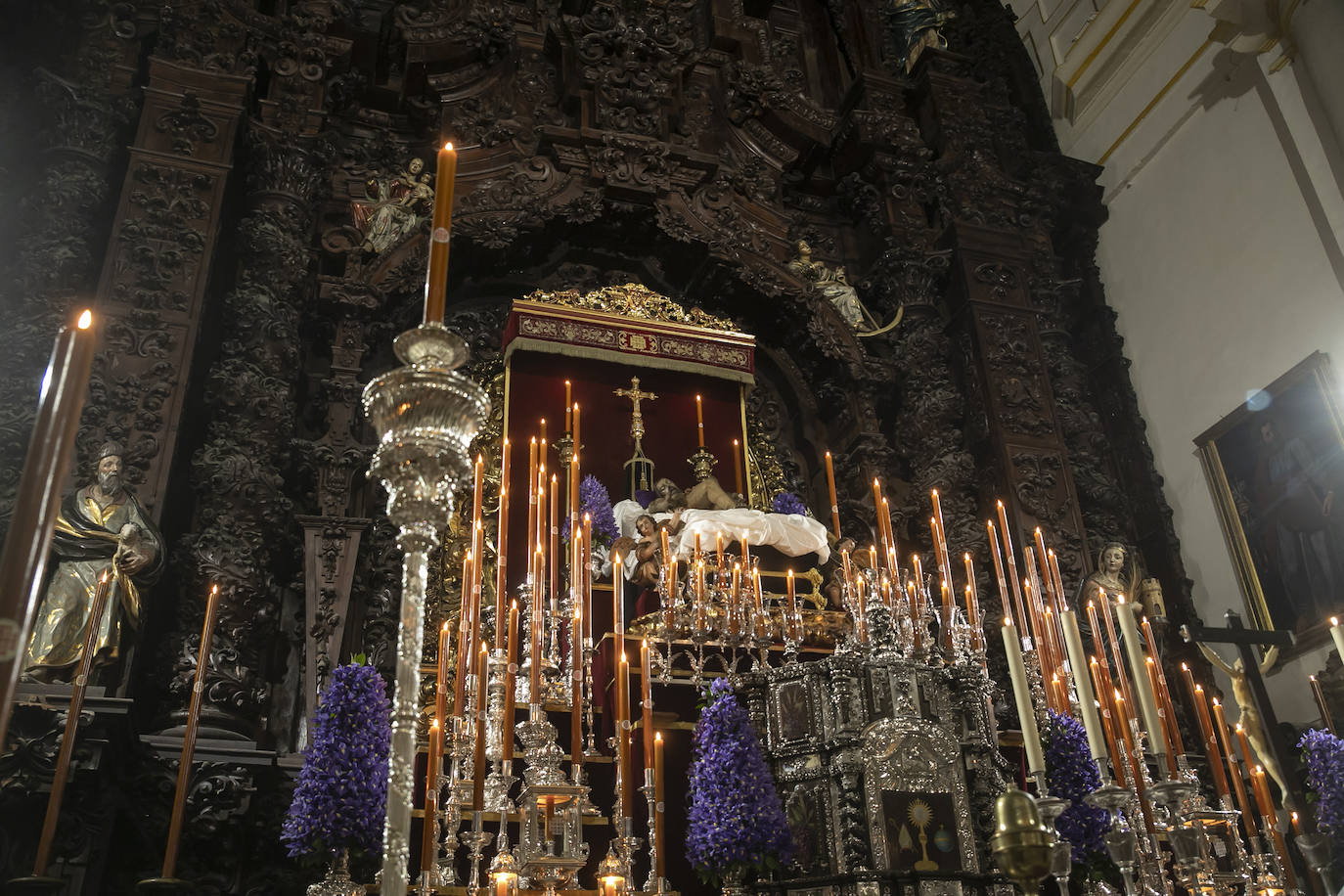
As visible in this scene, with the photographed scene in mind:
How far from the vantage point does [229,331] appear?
8.86 m

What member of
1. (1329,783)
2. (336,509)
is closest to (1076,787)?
(1329,783)

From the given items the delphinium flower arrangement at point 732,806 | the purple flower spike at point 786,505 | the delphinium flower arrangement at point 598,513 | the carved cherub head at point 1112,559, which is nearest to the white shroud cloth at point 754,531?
the delphinium flower arrangement at point 598,513

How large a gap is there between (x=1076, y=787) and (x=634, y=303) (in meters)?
6.79

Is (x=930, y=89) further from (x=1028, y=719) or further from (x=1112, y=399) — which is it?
(x=1028, y=719)

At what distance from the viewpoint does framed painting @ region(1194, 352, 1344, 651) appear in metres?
9.52

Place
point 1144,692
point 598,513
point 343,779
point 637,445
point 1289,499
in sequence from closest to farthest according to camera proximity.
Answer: point 1144,692, point 343,779, point 598,513, point 1289,499, point 637,445

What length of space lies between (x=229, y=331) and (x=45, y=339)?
1.36 metres

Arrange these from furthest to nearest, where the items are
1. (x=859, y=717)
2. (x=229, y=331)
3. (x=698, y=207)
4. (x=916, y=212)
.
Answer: (x=916, y=212), (x=698, y=207), (x=229, y=331), (x=859, y=717)

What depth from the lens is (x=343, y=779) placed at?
5.47 meters

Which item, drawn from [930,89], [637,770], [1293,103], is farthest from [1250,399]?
[637,770]

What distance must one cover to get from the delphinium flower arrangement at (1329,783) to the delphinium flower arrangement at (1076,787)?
4.02ft

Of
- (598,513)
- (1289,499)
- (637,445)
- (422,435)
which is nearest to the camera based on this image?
(422,435)

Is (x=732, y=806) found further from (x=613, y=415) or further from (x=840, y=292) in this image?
(x=840, y=292)

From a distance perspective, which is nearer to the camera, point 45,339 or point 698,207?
point 45,339
